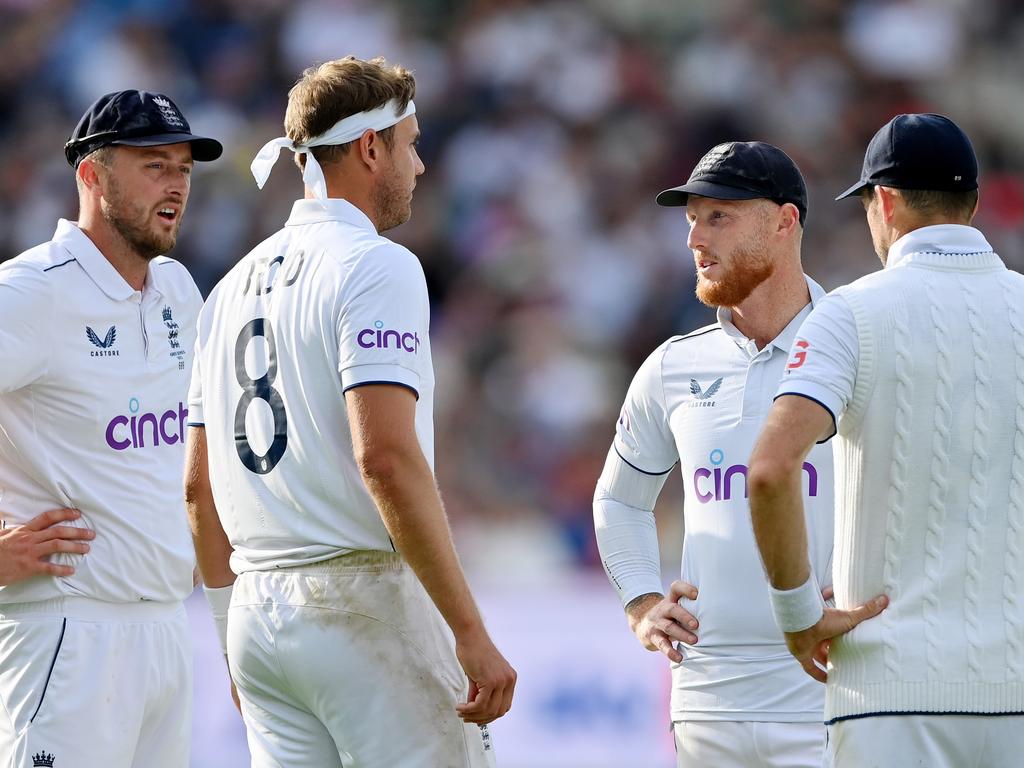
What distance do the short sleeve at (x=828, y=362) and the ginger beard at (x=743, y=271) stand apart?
103 cm

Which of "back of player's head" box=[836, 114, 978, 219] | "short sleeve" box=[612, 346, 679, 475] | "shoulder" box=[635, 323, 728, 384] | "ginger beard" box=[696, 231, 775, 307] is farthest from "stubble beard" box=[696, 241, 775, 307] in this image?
"back of player's head" box=[836, 114, 978, 219]

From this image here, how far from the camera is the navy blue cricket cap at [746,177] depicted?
177 inches

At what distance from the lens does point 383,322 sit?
367 cm

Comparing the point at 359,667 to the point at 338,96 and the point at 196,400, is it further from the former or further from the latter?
the point at 338,96

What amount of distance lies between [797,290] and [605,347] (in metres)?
6.50

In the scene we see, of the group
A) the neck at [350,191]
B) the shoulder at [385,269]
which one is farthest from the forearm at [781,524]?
the neck at [350,191]

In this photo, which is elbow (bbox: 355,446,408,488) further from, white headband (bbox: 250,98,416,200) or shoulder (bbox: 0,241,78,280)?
shoulder (bbox: 0,241,78,280)

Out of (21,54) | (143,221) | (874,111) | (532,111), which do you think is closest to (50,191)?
(21,54)

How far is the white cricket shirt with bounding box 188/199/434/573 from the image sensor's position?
3.69 m

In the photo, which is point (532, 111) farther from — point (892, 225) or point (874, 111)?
point (892, 225)

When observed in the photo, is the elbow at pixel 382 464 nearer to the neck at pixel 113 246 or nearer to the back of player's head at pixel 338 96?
the back of player's head at pixel 338 96

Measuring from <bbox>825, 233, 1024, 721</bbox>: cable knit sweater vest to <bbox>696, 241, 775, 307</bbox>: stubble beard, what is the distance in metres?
1.06

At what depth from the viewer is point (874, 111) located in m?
12.2

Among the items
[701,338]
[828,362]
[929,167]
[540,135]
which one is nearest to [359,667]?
[828,362]
